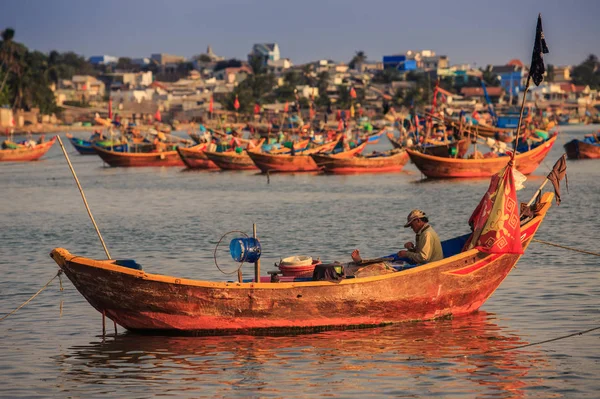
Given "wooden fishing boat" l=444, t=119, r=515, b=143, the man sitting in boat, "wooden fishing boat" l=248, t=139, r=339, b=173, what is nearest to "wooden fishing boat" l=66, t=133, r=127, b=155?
"wooden fishing boat" l=248, t=139, r=339, b=173

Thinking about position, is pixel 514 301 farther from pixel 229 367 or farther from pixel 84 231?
pixel 84 231

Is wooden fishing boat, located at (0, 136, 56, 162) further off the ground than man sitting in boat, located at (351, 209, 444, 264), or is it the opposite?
man sitting in boat, located at (351, 209, 444, 264)

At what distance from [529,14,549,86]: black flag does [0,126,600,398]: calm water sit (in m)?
3.15

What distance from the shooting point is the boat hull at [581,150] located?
5488cm

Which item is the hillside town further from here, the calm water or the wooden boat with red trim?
the wooden boat with red trim

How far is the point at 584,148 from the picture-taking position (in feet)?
181

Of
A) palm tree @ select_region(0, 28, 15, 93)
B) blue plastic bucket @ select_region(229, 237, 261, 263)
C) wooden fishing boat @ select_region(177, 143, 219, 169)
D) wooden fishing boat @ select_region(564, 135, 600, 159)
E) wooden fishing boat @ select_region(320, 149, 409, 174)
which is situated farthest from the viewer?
palm tree @ select_region(0, 28, 15, 93)

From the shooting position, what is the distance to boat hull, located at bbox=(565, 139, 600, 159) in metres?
54.9

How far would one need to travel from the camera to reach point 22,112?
11919cm

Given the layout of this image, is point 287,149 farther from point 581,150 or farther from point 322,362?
point 322,362

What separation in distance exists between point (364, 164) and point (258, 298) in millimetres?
35751

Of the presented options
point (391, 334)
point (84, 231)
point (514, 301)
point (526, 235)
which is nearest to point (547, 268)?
point (514, 301)

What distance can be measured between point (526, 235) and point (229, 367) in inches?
180

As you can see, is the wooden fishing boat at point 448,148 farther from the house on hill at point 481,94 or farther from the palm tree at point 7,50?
the house on hill at point 481,94
